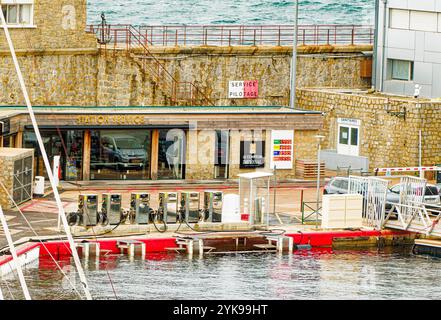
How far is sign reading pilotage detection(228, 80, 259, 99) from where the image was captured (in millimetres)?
81438

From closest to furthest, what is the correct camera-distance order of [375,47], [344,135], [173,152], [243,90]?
[173,152]
[344,135]
[243,90]
[375,47]

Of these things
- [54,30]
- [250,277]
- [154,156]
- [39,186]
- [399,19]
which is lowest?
[250,277]

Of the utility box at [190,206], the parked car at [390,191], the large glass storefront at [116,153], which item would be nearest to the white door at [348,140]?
the large glass storefront at [116,153]

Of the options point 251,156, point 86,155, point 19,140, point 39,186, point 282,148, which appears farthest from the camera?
point 282,148

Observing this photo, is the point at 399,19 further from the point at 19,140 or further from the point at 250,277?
the point at 250,277

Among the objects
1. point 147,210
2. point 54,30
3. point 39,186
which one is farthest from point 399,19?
point 147,210

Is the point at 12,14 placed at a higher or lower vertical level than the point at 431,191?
higher

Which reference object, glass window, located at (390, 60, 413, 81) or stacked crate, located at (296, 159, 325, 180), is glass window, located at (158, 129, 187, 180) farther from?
glass window, located at (390, 60, 413, 81)

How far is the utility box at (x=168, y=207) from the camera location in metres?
58.9

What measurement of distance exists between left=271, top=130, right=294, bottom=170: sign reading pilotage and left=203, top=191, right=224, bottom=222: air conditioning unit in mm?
13189

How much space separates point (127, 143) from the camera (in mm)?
71062

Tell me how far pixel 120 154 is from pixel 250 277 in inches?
718
